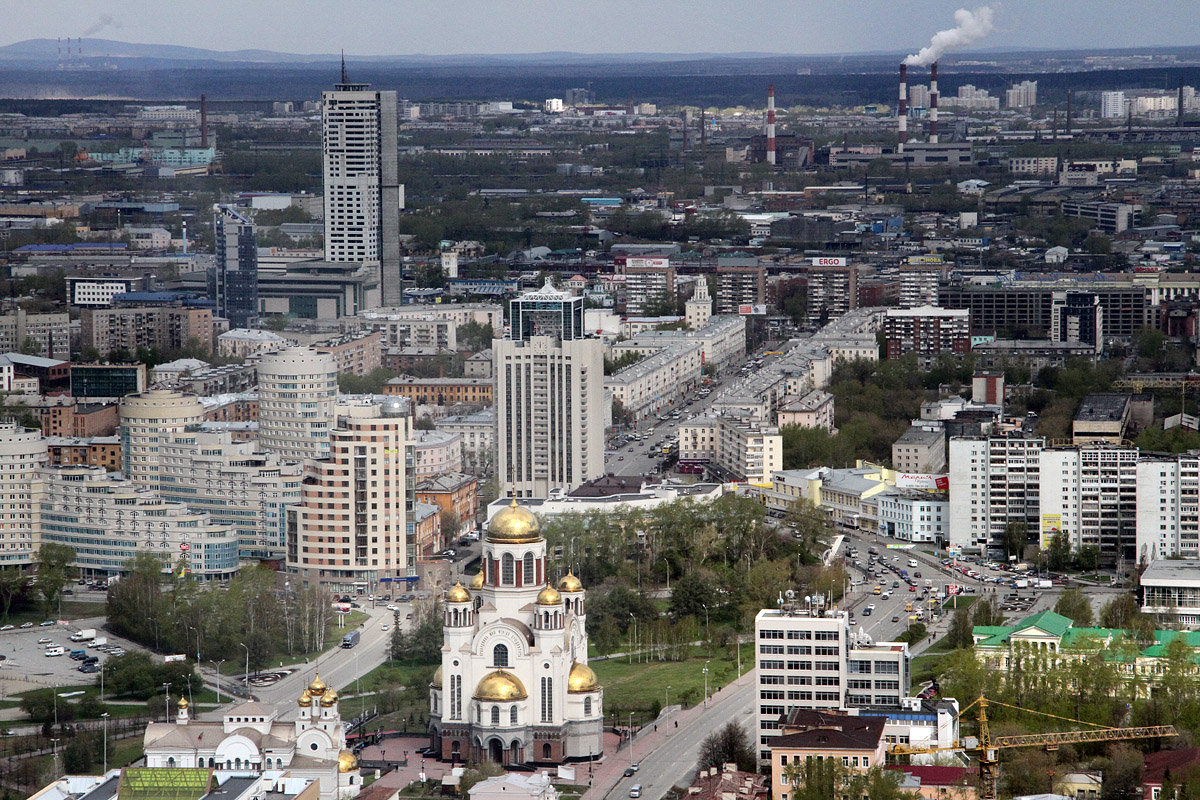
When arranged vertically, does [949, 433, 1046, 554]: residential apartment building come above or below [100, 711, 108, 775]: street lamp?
above

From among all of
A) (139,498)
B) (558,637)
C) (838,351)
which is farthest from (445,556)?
(838,351)

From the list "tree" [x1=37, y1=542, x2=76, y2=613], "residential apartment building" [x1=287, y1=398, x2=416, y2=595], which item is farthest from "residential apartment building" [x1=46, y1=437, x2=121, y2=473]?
"residential apartment building" [x1=287, y1=398, x2=416, y2=595]

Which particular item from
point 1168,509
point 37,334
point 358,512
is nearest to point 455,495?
point 358,512

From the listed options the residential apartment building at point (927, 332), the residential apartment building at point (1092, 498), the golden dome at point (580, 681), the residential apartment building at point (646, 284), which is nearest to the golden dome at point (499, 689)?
the golden dome at point (580, 681)

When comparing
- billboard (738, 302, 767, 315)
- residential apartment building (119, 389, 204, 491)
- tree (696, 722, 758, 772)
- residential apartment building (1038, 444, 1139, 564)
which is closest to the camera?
tree (696, 722, 758, 772)

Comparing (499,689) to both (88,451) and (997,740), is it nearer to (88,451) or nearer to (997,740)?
(997,740)

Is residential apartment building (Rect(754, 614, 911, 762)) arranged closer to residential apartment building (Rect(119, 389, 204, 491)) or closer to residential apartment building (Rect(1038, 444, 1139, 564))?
residential apartment building (Rect(1038, 444, 1139, 564))

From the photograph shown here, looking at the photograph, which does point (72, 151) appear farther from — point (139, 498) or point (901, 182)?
point (139, 498)

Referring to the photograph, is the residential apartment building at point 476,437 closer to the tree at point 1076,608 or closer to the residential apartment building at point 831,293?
the tree at point 1076,608
